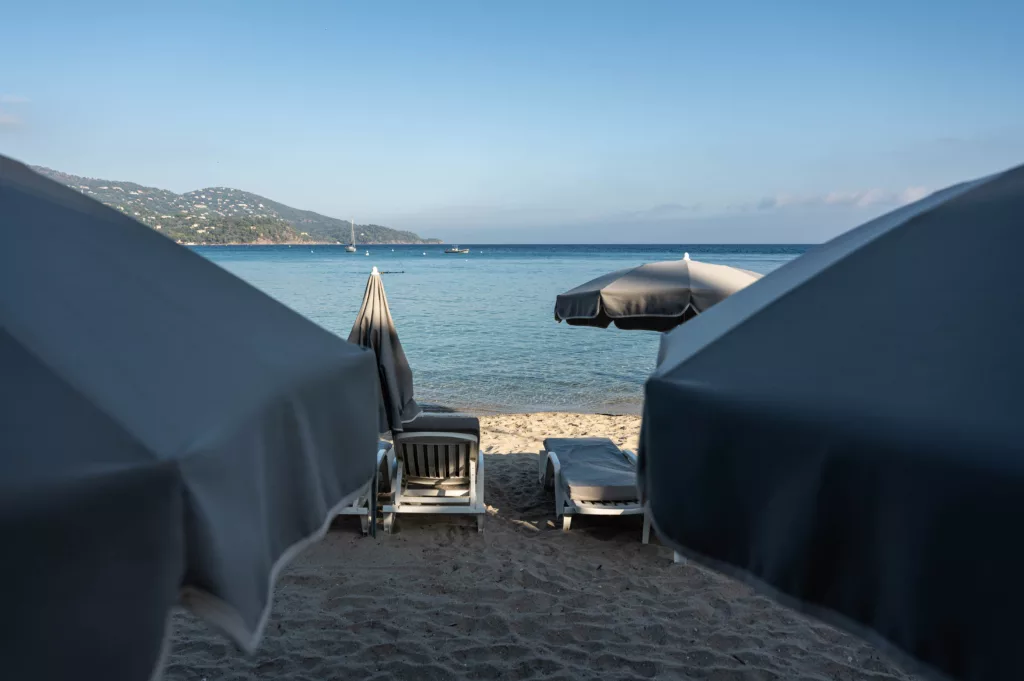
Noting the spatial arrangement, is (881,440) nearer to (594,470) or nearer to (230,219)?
(594,470)

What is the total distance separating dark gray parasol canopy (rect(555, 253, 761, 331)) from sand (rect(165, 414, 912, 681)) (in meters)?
2.03

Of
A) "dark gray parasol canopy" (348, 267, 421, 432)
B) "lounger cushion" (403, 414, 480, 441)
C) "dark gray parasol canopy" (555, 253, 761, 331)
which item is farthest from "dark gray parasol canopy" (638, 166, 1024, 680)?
"lounger cushion" (403, 414, 480, 441)

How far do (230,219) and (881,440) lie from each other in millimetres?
132039

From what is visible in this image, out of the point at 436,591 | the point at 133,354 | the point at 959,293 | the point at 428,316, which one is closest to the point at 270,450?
the point at 133,354

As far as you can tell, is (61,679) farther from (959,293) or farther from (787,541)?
(959,293)

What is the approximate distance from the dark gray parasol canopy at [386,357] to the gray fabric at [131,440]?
3893mm

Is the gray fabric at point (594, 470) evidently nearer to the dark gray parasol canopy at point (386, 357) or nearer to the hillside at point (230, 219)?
the dark gray parasol canopy at point (386, 357)

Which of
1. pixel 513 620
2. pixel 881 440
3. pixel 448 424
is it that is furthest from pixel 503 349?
pixel 881 440

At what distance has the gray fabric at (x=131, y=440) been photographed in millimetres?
843

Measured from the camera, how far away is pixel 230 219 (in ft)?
387

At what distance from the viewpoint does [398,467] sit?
5.58 meters

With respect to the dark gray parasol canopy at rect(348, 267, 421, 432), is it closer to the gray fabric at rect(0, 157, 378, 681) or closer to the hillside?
the gray fabric at rect(0, 157, 378, 681)

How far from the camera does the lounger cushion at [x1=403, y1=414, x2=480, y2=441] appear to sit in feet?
19.4

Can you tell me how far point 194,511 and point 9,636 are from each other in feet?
0.93
